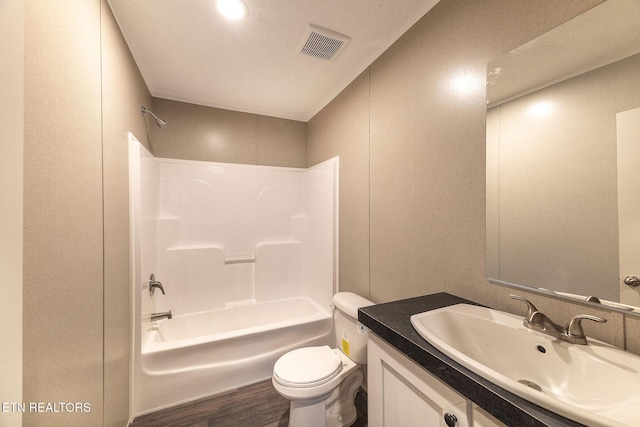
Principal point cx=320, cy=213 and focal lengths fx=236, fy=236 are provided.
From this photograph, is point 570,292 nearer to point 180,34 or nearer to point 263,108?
point 180,34

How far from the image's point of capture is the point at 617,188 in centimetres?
74

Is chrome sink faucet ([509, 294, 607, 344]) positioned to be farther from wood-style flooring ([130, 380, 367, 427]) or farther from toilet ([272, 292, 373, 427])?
wood-style flooring ([130, 380, 367, 427])

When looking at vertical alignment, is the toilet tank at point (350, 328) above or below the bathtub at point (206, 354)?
above

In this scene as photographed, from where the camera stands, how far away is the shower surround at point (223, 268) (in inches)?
69.4

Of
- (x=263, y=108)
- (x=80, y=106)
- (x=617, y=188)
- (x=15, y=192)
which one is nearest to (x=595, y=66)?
(x=617, y=188)

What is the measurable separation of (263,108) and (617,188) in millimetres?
2678

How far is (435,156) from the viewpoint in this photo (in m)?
1.29

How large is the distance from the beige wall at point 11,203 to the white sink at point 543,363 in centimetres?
116

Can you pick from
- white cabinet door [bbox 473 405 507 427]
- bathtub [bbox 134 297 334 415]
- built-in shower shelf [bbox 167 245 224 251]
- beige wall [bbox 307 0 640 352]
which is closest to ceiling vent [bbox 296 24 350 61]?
beige wall [bbox 307 0 640 352]

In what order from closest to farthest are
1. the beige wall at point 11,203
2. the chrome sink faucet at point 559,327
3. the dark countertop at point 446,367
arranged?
the dark countertop at point 446,367
the beige wall at point 11,203
the chrome sink faucet at point 559,327

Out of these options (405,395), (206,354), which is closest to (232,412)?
(206,354)

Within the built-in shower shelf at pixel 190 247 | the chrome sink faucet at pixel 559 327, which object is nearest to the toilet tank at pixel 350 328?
the chrome sink faucet at pixel 559 327

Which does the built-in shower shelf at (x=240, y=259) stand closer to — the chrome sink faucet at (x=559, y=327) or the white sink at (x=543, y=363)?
the white sink at (x=543, y=363)

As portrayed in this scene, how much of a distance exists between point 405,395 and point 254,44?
2085 mm
